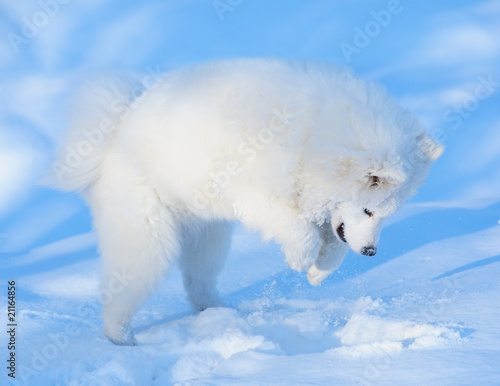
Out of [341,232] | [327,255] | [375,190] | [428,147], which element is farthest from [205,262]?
[428,147]

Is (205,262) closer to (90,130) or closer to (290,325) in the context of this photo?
(290,325)

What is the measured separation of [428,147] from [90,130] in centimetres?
257

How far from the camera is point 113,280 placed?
409 centimetres

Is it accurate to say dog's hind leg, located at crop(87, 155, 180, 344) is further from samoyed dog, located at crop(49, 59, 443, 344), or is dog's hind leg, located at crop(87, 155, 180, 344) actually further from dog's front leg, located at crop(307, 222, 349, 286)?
dog's front leg, located at crop(307, 222, 349, 286)

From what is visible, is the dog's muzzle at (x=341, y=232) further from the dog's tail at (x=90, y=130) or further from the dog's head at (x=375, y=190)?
the dog's tail at (x=90, y=130)

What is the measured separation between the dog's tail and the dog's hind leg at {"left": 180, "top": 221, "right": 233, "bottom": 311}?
1.09 m

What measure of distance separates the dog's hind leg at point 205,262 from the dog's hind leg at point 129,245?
0.67m

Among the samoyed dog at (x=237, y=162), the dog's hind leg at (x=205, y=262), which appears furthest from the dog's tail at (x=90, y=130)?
the dog's hind leg at (x=205, y=262)

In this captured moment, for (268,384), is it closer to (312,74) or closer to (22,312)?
(312,74)

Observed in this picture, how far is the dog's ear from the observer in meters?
3.65

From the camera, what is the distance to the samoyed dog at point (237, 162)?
11.6ft

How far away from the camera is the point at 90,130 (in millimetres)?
4332

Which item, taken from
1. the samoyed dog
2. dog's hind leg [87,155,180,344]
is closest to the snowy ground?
dog's hind leg [87,155,180,344]

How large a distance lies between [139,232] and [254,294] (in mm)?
1786
